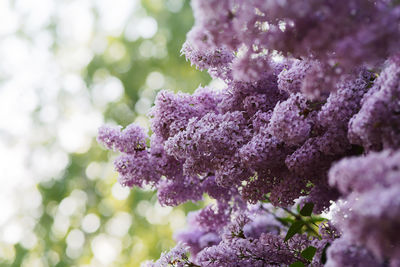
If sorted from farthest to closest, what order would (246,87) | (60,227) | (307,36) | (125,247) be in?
1. (60,227)
2. (125,247)
3. (246,87)
4. (307,36)

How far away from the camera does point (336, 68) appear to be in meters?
0.80

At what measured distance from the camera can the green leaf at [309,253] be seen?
1.15 metres

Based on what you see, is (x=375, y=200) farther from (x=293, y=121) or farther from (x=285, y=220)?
(x=285, y=220)

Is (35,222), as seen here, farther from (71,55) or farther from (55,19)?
(55,19)

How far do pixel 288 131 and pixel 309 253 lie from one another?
1.17 feet

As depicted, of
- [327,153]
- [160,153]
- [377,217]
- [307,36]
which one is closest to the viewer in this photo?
[377,217]

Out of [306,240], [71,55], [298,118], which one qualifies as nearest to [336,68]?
[298,118]

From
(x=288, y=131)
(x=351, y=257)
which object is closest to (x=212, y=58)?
(x=288, y=131)

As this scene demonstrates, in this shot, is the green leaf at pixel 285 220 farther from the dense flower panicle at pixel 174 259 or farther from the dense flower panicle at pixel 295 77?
the dense flower panicle at pixel 295 77

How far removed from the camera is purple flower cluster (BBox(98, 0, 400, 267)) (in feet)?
2.28

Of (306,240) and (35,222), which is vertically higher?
(35,222)

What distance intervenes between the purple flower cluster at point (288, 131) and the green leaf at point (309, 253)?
0.02 metres

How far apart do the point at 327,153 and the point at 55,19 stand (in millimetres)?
7235

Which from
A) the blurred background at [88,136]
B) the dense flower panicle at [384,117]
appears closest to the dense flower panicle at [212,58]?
the dense flower panicle at [384,117]
